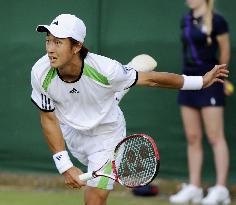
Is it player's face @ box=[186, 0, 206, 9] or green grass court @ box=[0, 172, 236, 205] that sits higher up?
player's face @ box=[186, 0, 206, 9]

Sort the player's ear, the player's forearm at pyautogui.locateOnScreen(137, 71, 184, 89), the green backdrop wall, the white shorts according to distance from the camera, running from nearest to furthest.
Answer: the player's ear < the player's forearm at pyautogui.locateOnScreen(137, 71, 184, 89) < the white shorts < the green backdrop wall

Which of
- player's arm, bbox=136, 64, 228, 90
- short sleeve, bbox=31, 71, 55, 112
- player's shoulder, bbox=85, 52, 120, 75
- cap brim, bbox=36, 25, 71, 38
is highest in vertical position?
cap brim, bbox=36, 25, 71, 38

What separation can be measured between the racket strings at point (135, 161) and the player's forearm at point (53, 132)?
415 millimetres

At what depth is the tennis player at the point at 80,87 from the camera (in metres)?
5.63

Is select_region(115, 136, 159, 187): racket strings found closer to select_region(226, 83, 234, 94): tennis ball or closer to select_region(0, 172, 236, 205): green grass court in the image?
select_region(0, 172, 236, 205): green grass court

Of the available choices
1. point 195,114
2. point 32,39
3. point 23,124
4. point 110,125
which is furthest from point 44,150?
point 110,125

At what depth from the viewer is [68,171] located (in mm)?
5691

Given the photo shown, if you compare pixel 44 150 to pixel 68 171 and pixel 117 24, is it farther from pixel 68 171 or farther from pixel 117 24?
pixel 68 171

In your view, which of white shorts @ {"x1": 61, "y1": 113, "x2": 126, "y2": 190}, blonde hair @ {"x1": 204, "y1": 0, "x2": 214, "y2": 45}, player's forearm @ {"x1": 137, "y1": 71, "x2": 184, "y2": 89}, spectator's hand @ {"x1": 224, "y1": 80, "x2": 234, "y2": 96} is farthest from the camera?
spectator's hand @ {"x1": 224, "y1": 80, "x2": 234, "y2": 96}

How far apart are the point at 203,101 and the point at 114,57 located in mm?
1111

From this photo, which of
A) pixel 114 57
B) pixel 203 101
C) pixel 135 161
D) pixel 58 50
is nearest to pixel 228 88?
pixel 203 101

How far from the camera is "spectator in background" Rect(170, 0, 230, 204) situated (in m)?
7.83

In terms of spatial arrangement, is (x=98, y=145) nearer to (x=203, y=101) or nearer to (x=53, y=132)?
(x=53, y=132)

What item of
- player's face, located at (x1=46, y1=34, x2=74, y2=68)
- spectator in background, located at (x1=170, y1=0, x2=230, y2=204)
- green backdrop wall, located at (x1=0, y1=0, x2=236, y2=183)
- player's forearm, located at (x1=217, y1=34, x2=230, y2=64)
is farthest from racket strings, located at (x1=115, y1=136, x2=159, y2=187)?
green backdrop wall, located at (x1=0, y1=0, x2=236, y2=183)
